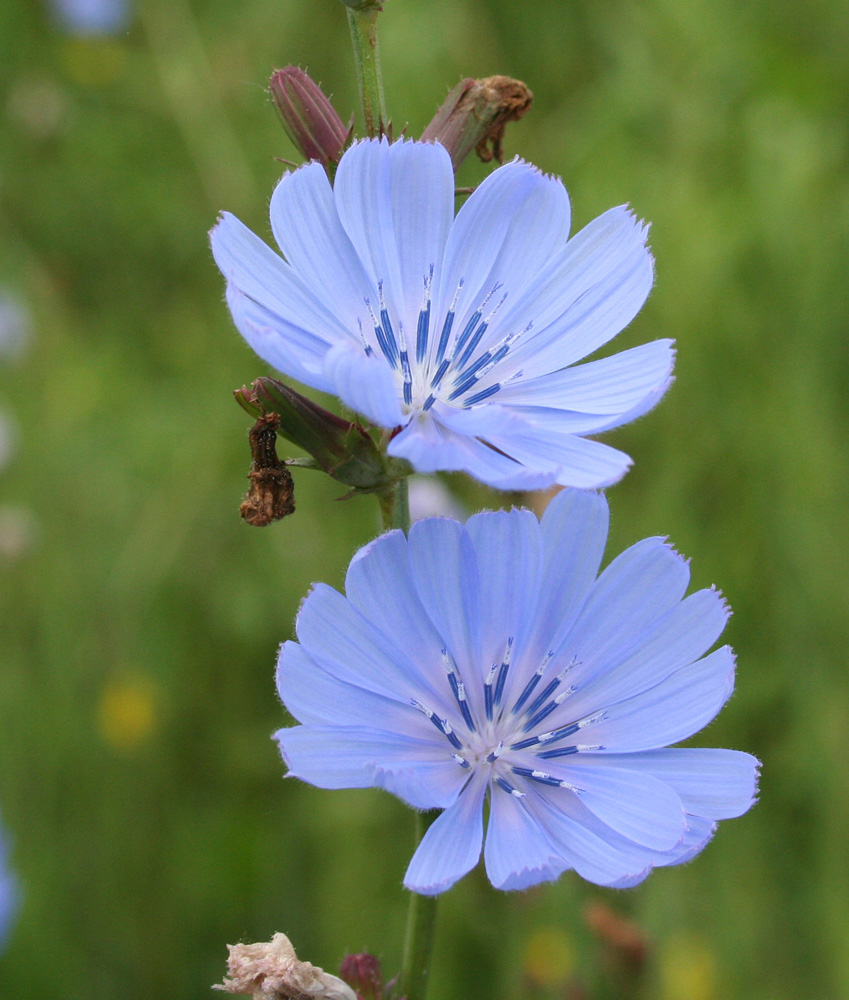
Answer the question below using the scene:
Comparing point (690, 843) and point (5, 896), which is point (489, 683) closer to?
point (690, 843)

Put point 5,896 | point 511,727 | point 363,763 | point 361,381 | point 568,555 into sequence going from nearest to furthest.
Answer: point 361,381 → point 363,763 → point 568,555 → point 511,727 → point 5,896

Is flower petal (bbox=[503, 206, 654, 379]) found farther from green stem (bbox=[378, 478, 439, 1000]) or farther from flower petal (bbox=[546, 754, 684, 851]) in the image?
flower petal (bbox=[546, 754, 684, 851])

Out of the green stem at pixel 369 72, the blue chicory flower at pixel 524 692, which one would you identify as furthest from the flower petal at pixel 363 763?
the green stem at pixel 369 72

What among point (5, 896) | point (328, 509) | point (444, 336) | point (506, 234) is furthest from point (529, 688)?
point (328, 509)

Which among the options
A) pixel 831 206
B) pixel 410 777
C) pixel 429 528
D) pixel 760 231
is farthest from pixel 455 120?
pixel 831 206

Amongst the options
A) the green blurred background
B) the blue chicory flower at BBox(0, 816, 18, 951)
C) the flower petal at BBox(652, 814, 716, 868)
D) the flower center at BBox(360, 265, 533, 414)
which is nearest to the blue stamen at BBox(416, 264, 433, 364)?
the flower center at BBox(360, 265, 533, 414)

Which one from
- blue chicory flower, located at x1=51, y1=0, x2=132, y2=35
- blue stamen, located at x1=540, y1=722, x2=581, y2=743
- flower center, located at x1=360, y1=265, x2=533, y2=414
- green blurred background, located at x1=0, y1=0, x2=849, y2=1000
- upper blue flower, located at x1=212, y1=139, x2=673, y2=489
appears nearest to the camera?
upper blue flower, located at x1=212, y1=139, x2=673, y2=489
